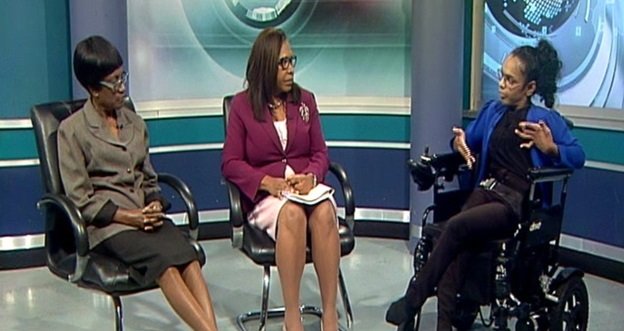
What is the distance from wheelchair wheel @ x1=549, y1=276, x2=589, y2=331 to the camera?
3338mm

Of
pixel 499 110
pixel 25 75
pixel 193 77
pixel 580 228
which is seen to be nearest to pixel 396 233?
pixel 580 228

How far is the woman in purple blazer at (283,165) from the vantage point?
345 cm

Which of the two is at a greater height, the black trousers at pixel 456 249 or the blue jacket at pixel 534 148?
the blue jacket at pixel 534 148

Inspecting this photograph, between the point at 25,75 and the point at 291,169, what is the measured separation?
169cm

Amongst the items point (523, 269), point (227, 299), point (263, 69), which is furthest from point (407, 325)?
point (263, 69)

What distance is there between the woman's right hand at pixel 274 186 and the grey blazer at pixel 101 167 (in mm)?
416

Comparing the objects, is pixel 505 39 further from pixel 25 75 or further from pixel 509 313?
pixel 25 75

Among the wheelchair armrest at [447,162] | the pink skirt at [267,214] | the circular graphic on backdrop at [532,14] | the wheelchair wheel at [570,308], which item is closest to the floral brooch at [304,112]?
the pink skirt at [267,214]

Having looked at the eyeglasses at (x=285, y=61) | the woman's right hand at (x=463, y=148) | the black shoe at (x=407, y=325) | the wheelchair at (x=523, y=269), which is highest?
the eyeglasses at (x=285, y=61)

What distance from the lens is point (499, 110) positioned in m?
3.56

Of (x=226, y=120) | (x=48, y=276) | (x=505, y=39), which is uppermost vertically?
(x=505, y=39)

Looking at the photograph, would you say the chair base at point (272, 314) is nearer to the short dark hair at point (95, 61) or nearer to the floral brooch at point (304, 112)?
the floral brooch at point (304, 112)

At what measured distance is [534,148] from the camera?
338cm

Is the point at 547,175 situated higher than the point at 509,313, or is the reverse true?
the point at 547,175
